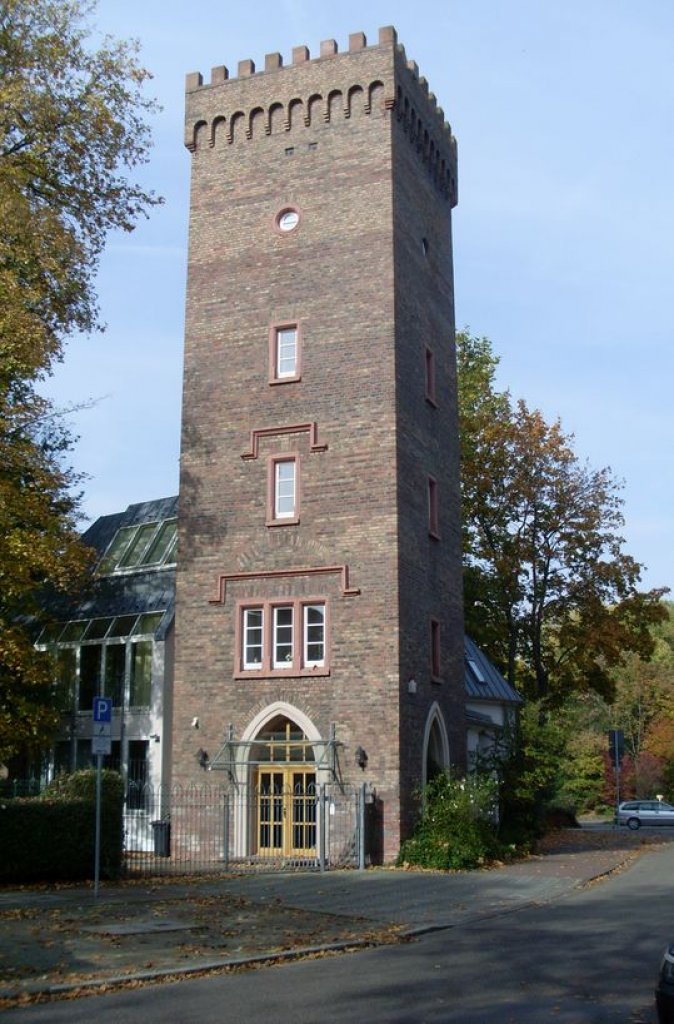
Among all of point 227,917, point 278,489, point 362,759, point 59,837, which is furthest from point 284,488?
point 227,917

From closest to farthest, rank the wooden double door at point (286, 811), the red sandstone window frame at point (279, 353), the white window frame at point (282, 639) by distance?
the wooden double door at point (286, 811) < the white window frame at point (282, 639) < the red sandstone window frame at point (279, 353)

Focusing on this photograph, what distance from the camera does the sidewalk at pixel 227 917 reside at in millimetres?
12125

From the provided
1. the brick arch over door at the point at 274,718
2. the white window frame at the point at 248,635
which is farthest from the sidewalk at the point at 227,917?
the white window frame at the point at 248,635

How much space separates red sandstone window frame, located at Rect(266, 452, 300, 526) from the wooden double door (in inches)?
224

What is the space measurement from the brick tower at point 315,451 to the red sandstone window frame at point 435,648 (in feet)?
0.18

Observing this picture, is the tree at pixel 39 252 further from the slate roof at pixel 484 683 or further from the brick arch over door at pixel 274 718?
the slate roof at pixel 484 683

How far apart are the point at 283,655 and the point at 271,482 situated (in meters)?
4.04

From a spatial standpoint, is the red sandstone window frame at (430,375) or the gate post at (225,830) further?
the red sandstone window frame at (430,375)

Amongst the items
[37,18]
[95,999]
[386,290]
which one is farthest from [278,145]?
[95,999]

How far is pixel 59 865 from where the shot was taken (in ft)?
67.9

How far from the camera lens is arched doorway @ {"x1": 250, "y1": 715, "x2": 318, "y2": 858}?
2533 centimetres

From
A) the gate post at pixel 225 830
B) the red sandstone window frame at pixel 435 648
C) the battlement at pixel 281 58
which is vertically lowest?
the gate post at pixel 225 830

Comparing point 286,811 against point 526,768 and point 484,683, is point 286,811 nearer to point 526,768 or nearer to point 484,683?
point 526,768

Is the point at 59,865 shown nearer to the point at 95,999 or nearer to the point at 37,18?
the point at 95,999
